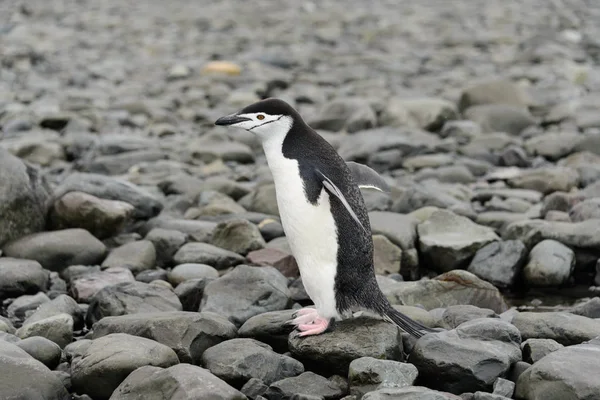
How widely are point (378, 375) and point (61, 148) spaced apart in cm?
615

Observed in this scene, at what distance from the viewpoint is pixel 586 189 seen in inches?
270

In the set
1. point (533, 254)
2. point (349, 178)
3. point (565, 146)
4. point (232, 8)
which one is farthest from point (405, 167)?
point (232, 8)

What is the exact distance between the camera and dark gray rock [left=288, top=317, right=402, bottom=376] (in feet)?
12.6

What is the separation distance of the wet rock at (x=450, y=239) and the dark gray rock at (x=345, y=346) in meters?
1.74

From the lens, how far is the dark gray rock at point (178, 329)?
4000mm

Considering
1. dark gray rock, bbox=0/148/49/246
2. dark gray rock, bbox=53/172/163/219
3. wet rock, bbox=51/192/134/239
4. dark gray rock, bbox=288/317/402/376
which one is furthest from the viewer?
dark gray rock, bbox=53/172/163/219

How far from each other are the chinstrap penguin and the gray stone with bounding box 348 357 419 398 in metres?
0.41

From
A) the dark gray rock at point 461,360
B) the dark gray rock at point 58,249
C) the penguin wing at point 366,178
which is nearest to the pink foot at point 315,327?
the dark gray rock at point 461,360

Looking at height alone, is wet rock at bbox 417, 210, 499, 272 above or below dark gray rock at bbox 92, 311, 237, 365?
below

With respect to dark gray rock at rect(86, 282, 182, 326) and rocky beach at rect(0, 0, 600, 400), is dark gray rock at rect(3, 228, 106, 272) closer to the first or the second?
rocky beach at rect(0, 0, 600, 400)

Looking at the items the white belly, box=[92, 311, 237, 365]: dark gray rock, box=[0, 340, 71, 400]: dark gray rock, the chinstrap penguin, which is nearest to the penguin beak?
the chinstrap penguin

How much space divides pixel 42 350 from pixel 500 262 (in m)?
2.91

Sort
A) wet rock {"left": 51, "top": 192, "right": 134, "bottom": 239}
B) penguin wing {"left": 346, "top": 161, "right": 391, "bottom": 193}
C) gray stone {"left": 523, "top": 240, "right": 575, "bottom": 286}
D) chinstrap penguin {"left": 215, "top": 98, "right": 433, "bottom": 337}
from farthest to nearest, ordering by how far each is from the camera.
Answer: wet rock {"left": 51, "top": 192, "right": 134, "bottom": 239}
gray stone {"left": 523, "top": 240, "right": 575, "bottom": 286}
penguin wing {"left": 346, "top": 161, "right": 391, "bottom": 193}
chinstrap penguin {"left": 215, "top": 98, "right": 433, "bottom": 337}

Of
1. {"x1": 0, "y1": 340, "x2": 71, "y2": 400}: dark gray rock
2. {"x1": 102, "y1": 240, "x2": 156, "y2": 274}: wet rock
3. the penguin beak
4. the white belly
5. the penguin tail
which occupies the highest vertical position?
the penguin beak
